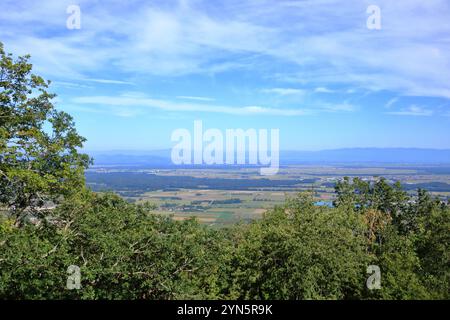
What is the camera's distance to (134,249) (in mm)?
16500

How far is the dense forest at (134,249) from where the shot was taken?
48.6 feet

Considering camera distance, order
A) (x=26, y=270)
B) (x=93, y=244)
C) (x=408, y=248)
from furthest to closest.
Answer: (x=408, y=248), (x=93, y=244), (x=26, y=270)

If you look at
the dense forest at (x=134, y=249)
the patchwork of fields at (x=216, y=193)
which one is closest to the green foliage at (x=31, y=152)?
the dense forest at (x=134, y=249)

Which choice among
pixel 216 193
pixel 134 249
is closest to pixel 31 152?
pixel 134 249

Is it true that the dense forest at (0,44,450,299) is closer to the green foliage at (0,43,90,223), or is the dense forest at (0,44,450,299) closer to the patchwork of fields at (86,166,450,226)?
the green foliage at (0,43,90,223)

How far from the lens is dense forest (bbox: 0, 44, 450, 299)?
14.8 metres

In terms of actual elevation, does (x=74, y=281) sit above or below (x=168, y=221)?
below

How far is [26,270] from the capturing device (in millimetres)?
13695

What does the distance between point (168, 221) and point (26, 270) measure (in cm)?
690

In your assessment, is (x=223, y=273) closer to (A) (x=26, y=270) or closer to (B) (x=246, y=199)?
(A) (x=26, y=270)

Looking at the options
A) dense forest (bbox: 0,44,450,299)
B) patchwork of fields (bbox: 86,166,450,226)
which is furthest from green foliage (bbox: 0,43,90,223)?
patchwork of fields (bbox: 86,166,450,226)

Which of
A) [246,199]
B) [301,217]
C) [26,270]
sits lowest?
[246,199]
